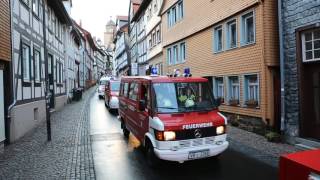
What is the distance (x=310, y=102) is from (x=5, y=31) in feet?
30.9

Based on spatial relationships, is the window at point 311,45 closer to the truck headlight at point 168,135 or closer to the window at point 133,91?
the window at point 133,91

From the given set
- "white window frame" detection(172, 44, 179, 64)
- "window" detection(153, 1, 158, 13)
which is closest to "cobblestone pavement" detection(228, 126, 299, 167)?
"white window frame" detection(172, 44, 179, 64)

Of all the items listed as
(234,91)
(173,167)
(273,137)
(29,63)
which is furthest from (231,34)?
(173,167)

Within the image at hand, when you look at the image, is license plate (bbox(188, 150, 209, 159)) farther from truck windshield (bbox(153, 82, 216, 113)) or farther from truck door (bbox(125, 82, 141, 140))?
truck door (bbox(125, 82, 141, 140))

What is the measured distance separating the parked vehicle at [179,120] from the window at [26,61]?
6768 millimetres

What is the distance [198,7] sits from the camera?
19.4 metres

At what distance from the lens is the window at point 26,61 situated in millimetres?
14748

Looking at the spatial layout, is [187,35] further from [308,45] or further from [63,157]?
[63,157]

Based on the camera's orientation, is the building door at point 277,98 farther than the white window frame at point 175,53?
No

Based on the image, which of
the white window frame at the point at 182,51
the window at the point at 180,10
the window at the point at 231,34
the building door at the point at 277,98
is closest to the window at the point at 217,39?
the window at the point at 231,34

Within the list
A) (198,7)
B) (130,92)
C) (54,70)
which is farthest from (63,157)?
(54,70)

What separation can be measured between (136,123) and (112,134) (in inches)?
154

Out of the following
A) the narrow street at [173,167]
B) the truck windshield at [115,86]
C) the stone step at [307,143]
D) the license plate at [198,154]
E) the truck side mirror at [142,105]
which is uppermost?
the truck windshield at [115,86]

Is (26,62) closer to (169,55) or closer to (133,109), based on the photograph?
(133,109)
